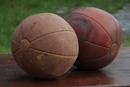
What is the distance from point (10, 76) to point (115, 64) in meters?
0.75

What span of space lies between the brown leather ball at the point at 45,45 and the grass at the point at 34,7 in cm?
378

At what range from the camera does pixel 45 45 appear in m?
2.06

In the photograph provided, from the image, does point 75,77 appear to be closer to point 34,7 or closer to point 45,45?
point 45,45

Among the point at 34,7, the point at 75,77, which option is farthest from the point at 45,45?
the point at 34,7

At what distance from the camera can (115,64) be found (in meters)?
2.63

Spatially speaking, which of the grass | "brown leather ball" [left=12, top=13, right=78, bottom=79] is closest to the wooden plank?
"brown leather ball" [left=12, top=13, right=78, bottom=79]

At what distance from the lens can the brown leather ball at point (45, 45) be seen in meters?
2.06

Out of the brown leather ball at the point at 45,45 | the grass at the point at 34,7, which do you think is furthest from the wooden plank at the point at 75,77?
the grass at the point at 34,7

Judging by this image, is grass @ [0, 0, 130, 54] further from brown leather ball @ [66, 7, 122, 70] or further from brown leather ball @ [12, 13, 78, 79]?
brown leather ball @ [12, 13, 78, 79]

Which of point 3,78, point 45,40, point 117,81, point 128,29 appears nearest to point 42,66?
point 45,40

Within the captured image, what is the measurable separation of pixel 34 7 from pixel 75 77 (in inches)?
196

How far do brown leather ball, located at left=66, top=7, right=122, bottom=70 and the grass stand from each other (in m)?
3.64

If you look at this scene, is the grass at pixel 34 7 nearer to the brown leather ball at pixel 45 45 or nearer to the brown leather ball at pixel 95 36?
the brown leather ball at pixel 95 36

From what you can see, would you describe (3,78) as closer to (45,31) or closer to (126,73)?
(45,31)
